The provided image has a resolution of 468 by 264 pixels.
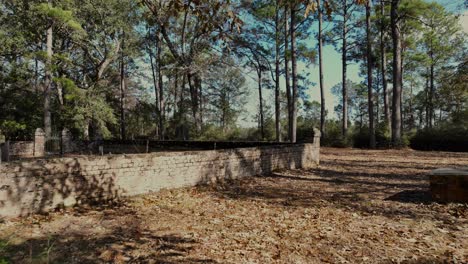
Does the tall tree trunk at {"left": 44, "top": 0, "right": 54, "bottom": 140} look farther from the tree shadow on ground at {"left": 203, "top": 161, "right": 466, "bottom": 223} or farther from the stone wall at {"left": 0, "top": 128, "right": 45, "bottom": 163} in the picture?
the tree shadow on ground at {"left": 203, "top": 161, "right": 466, "bottom": 223}

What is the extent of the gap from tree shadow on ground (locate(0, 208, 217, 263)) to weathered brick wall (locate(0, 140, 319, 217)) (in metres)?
1.18

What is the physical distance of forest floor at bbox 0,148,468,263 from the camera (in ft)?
11.9

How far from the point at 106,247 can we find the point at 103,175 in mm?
2481

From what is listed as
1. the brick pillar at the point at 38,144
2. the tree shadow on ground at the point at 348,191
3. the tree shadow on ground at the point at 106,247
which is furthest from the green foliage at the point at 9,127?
the tree shadow on ground at the point at 106,247

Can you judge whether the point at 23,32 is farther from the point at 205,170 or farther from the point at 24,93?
the point at 205,170

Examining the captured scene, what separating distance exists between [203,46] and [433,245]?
831 inches

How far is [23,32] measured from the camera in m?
20.5

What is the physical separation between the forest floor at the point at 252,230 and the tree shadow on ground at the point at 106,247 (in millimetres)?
12

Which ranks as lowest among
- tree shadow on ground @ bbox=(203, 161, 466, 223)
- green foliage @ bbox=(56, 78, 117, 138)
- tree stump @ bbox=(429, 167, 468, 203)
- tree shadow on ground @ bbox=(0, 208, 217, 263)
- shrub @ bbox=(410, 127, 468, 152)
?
tree shadow on ground @ bbox=(0, 208, 217, 263)

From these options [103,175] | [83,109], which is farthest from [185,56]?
[103,175]

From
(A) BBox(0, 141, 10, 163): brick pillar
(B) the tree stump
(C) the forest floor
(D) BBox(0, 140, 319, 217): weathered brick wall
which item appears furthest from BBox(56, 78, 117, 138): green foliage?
(B) the tree stump

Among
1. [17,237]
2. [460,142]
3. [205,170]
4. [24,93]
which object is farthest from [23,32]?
[460,142]

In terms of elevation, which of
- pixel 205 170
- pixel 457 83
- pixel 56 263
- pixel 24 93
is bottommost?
pixel 56 263

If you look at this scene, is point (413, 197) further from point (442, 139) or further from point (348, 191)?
point (442, 139)
